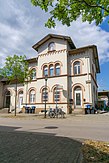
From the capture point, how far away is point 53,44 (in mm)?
28125

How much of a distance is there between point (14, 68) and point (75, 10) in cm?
1700

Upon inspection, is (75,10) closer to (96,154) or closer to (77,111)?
(96,154)

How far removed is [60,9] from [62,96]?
787 inches

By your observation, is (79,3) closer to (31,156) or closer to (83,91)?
(31,156)

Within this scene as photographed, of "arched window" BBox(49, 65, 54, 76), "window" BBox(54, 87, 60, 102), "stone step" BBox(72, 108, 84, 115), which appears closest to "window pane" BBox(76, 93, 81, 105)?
"stone step" BBox(72, 108, 84, 115)

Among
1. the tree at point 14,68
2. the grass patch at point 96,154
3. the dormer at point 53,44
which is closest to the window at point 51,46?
the dormer at point 53,44

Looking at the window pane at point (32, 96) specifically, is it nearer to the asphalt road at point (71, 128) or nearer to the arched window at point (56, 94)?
the arched window at point (56, 94)

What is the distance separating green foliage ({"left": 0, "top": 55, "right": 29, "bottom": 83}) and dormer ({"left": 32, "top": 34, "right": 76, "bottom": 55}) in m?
7.17

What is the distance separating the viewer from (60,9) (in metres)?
6.23

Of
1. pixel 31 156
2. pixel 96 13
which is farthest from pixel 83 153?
pixel 96 13

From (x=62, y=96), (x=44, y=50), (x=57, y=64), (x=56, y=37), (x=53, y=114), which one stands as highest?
(x=56, y=37)

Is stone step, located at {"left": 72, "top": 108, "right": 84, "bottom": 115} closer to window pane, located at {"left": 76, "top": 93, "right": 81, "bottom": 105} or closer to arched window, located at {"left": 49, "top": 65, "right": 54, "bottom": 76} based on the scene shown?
window pane, located at {"left": 76, "top": 93, "right": 81, "bottom": 105}

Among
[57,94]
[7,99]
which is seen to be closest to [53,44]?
[57,94]

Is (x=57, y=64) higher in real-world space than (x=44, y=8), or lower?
higher
